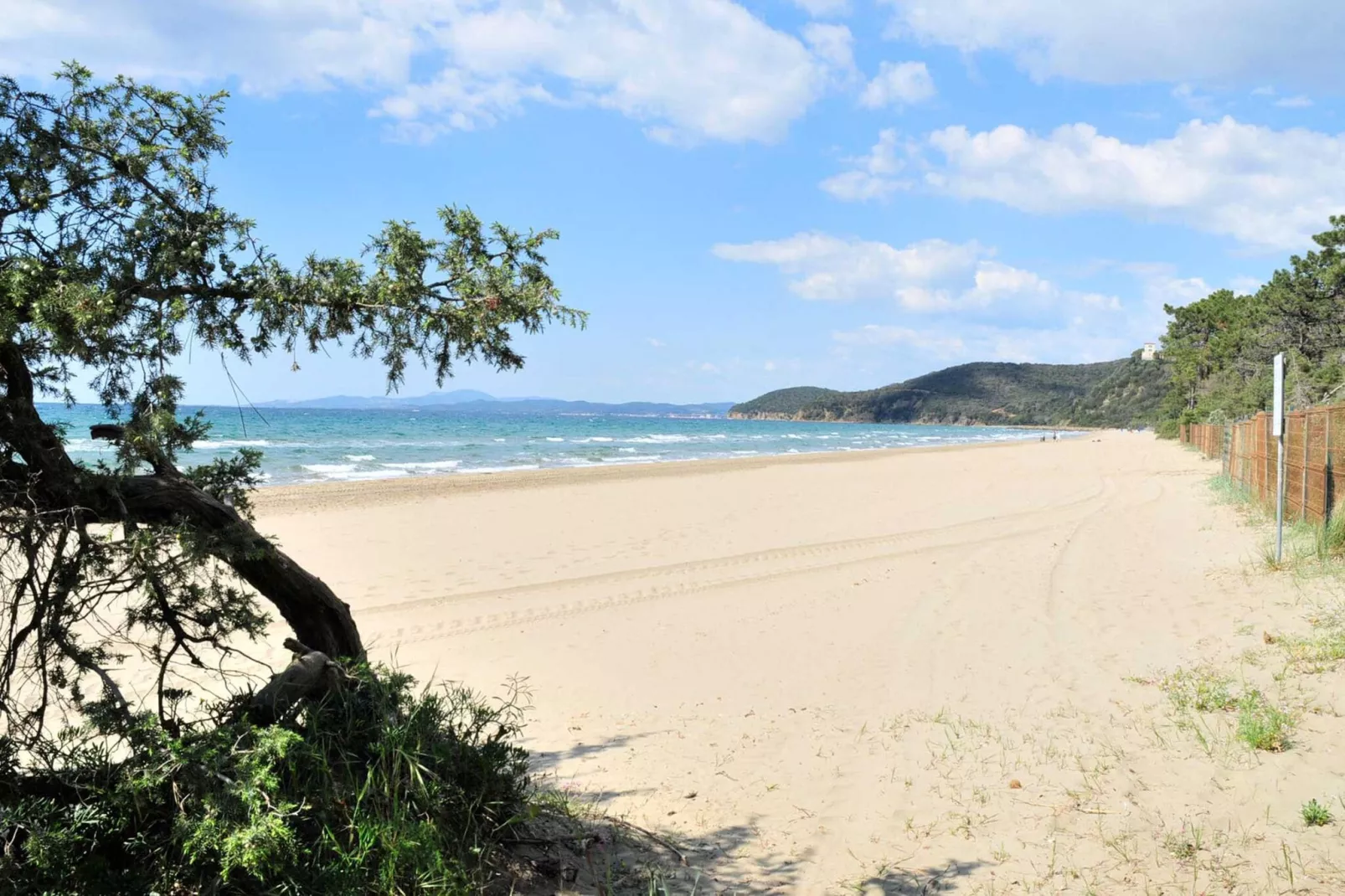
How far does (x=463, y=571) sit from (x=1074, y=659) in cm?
783

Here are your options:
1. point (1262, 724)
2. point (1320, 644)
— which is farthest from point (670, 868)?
point (1320, 644)

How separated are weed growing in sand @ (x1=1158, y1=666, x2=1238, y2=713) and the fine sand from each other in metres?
0.11

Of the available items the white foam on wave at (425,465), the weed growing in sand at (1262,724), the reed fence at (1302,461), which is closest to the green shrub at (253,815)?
the weed growing in sand at (1262,724)

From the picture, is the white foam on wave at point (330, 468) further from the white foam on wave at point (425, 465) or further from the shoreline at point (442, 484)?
the shoreline at point (442, 484)

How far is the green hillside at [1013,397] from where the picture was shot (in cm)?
12706

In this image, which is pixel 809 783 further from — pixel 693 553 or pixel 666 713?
pixel 693 553

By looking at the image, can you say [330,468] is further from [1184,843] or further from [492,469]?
[1184,843]

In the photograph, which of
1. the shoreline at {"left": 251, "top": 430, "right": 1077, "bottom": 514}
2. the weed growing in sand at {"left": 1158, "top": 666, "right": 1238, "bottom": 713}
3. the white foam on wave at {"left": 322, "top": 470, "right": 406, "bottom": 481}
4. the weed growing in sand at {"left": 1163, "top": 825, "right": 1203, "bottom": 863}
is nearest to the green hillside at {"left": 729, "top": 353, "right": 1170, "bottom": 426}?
the shoreline at {"left": 251, "top": 430, "right": 1077, "bottom": 514}

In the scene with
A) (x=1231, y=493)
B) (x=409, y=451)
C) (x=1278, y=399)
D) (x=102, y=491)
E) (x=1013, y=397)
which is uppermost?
(x=1013, y=397)

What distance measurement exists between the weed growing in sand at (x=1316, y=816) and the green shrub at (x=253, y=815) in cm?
377

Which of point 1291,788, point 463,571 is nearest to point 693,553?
point 463,571

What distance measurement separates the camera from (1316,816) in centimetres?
416

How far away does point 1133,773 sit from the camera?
490cm

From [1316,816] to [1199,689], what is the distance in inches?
75.9
